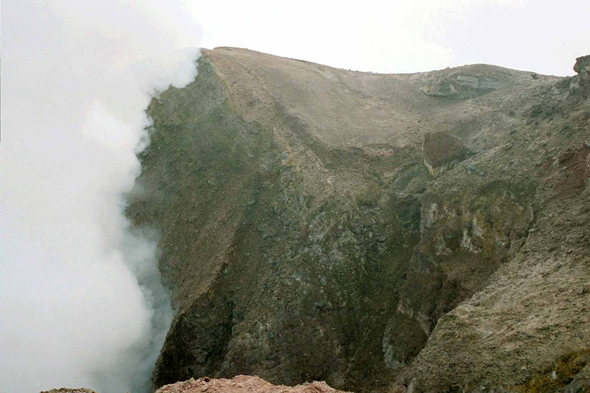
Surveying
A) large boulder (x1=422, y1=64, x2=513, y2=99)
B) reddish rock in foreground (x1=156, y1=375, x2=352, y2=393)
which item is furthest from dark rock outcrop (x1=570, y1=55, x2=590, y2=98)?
reddish rock in foreground (x1=156, y1=375, x2=352, y2=393)

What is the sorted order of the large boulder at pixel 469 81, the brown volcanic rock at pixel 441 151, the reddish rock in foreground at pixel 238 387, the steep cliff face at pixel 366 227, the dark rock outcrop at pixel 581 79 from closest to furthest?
1. the reddish rock in foreground at pixel 238 387
2. the steep cliff face at pixel 366 227
3. the dark rock outcrop at pixel 581 79
4. the brown volcanic rock at pixel 441 151
5. the large boulder at pixel 469 81

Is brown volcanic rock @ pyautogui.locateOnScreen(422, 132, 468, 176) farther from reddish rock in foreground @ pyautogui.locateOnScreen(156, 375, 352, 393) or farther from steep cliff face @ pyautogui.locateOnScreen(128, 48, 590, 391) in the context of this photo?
reddish rock in foreground @ pyautogui.locateOnScreen(156, 375, 352, 393)

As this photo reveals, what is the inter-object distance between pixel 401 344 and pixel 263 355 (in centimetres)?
532

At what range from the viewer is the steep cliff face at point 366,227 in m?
13.6

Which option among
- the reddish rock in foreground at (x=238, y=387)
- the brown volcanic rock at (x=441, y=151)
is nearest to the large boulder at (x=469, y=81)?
the brown volcanic rock at (x=441, y=151)

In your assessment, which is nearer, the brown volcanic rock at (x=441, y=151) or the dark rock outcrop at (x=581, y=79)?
the dark rock outcrop at (x=581, y=79)

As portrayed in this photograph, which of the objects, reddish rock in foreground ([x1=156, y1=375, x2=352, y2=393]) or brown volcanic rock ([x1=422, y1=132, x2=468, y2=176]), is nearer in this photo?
reddish rock in foreground ([x1=156, y1=375, x2=352, y2=393])

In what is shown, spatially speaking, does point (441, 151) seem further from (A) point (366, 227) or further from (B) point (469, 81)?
(B) point (469, 81)

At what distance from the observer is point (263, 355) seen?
1927 centimetres

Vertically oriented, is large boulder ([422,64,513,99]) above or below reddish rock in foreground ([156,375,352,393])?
above

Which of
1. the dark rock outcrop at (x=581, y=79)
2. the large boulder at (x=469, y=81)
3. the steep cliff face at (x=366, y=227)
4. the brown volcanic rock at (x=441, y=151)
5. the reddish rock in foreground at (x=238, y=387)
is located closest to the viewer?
the reddish rock in foreground at (x=238, y=387)

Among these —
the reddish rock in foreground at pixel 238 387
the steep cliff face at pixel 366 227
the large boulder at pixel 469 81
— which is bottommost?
the reddish rock in foreground at pixel 238 387

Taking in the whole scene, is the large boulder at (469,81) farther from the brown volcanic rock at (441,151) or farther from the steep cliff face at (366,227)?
the brown volcanic rock at (441,151)

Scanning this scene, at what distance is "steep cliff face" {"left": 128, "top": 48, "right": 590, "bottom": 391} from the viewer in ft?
44.7
